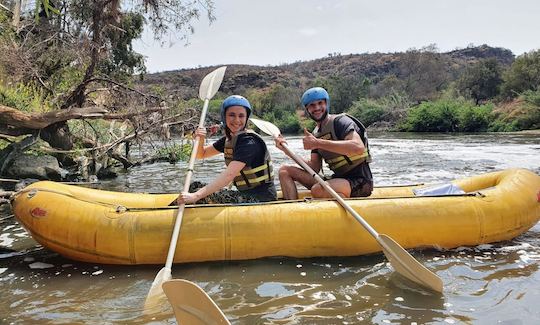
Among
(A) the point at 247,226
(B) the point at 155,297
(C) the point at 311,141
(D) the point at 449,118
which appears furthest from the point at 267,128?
(D) the point at 449,118

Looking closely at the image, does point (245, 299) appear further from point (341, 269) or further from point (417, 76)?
point (417, 76)

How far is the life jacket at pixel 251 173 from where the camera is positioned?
4219mm

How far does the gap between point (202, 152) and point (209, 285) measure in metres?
1.82

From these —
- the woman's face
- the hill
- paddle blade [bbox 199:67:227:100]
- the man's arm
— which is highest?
the hill

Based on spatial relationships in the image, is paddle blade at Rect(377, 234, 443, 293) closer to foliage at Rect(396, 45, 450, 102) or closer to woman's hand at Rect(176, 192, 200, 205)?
woman's hand at Rect(176, 192, 200, 205)

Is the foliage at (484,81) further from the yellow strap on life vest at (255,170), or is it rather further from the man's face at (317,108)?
the yellow strap on life vest at (255,170)

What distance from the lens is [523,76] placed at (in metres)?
33.6

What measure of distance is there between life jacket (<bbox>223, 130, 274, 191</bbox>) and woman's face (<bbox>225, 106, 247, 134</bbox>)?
107 millimetres

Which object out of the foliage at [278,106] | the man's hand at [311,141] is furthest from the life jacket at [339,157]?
the foliage at [278,106]

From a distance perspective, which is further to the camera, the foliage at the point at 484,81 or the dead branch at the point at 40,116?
the foliage at the point at 484,81

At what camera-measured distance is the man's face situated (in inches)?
178

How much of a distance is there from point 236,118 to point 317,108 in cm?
85

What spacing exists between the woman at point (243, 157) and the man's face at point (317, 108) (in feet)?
2.12

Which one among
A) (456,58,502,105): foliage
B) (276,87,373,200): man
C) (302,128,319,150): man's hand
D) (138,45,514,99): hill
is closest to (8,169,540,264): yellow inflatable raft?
(276,87,373,200): man
